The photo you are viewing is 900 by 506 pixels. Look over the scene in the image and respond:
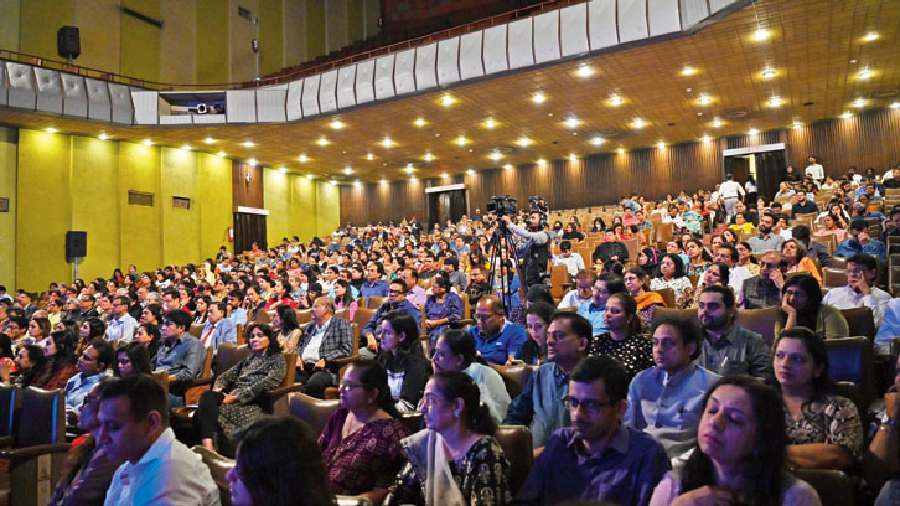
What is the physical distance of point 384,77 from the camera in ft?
38.8

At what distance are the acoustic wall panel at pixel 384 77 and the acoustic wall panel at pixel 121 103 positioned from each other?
16.6 ft

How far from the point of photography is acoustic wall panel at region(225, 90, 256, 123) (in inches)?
513

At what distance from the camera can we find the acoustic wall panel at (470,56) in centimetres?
1073

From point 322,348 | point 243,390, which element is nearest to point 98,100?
point 322,348

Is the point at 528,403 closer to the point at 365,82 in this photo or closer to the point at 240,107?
the point at 365,82

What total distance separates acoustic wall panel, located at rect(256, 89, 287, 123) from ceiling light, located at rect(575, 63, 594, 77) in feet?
19.8

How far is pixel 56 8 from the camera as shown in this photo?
13.3 metres

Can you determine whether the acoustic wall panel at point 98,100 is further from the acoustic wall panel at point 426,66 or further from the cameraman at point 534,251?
the cameraman at point 534,251

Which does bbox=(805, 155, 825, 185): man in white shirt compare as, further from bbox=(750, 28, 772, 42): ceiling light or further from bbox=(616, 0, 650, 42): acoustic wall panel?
bbox=(616, 0, 650, 42): acoustic wall panel

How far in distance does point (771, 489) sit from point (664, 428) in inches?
37.4

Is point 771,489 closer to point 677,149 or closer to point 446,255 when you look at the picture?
point 446,255

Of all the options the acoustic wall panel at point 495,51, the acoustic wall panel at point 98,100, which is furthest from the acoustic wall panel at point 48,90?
the acoustic wall panel at point 495,51

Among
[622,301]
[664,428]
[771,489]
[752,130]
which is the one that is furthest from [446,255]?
[752,130]

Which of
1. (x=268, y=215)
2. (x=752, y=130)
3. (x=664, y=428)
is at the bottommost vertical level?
(x=664, y=428)
